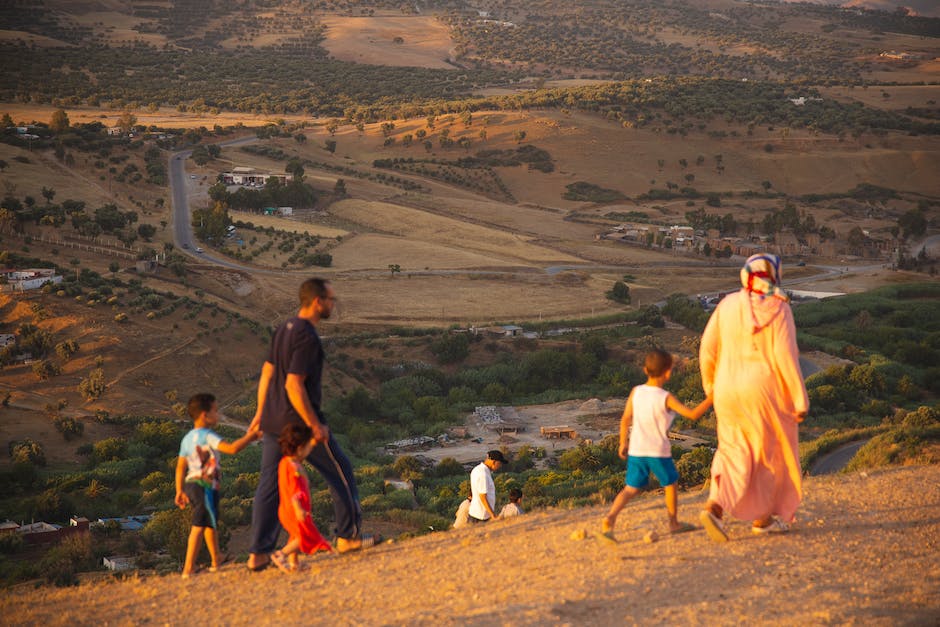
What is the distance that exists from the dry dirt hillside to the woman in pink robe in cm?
38

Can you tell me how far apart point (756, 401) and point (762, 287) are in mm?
853

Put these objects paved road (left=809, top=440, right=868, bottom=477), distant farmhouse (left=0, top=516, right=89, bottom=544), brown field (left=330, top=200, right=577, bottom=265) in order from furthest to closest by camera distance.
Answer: brown field (left=330, top=200, right=577, bottom=265) → distant farmhouse (left=0, top=516, right=89, bottom=544) → paved road (left=809, top=440, right=868, bottom=477)

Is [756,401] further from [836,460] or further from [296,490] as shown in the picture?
[836,460]

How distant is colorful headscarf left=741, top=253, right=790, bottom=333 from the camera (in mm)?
7570

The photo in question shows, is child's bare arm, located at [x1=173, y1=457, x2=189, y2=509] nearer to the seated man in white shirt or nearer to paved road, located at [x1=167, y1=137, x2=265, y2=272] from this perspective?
the seated man in white shirt

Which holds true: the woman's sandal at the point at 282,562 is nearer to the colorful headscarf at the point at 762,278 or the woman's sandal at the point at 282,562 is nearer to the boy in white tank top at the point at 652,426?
the boy in white tank top at the point at 652,426

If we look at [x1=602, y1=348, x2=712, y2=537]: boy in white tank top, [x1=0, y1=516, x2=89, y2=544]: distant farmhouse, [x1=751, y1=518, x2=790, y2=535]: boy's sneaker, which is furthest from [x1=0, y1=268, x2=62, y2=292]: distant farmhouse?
[x1=751, y1=518, x2=790, y2=535]: boy's sneaker

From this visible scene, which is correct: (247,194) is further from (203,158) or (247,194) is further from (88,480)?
(88,480)

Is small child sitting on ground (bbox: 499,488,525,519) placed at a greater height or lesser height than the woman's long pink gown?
lesser

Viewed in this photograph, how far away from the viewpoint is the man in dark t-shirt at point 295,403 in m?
7.30

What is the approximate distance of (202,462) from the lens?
7617 mm

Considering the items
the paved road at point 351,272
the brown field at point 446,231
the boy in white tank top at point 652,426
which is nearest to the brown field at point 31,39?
the paved road at point 351,272

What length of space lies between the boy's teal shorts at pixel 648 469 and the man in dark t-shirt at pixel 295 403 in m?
2.16

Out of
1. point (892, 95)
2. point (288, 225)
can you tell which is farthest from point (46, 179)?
point (892, 95)
